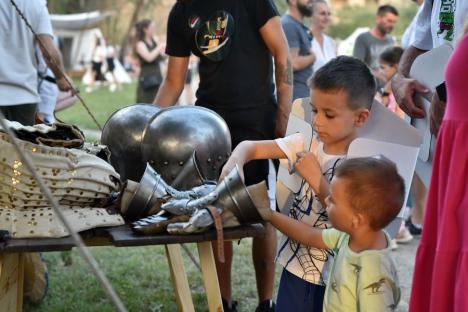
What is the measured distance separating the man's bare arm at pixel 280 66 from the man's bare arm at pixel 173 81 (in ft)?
1.91

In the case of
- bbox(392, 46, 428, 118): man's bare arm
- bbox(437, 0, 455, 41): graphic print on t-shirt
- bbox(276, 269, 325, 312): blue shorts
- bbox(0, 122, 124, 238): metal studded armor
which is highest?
bbox(437, 0, 455, 41): graphic print on t-shirt

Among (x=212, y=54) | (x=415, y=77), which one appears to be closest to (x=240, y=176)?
(x=415, y=77)

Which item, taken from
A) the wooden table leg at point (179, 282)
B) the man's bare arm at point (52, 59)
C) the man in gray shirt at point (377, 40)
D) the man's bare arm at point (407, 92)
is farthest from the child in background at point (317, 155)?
the man in gray shirt at point (377, 40)

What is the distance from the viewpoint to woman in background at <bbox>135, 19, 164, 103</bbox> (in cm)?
1160

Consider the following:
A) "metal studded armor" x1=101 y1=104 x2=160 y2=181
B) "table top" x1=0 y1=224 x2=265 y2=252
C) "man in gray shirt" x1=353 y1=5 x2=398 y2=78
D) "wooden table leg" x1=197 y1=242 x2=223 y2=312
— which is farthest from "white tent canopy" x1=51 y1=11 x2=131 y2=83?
"table top" x1=0 y1=224 x2=265 y2=252

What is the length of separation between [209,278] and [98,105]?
18200 mm

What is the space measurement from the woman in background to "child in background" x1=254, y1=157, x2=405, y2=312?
344 inches

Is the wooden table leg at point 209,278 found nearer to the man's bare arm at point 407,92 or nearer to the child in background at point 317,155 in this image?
the child in background at point 317,155

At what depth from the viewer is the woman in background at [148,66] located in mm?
Result: 11602

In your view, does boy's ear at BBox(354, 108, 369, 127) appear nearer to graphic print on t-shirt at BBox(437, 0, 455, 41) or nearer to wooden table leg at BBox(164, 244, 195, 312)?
graphic print on t-shirt at BBox(437, 0, 455, 41)

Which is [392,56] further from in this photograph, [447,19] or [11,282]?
[11,282]

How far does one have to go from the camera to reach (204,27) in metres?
4.71


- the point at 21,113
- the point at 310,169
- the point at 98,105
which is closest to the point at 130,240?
the point at 310,169

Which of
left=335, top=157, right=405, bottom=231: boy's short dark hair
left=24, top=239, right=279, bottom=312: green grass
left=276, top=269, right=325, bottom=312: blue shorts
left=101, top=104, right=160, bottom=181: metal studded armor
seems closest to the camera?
left=335, top=157, right=405, bottom=231: boy's short dark hair
